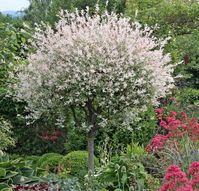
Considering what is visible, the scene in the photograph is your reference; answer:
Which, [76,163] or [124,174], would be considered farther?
[76,163]

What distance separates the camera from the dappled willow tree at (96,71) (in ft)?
20.0

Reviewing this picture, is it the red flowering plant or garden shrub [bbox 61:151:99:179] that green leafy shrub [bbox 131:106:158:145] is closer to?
garden shrub [bbox 61:151:99:179]

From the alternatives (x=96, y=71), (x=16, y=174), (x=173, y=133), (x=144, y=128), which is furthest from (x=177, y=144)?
(x=144, y=128)

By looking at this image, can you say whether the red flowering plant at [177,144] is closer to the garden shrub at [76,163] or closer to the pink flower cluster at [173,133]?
the pink flower cluster at [173,133]

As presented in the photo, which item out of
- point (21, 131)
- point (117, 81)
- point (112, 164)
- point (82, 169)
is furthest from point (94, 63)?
point (21, 131)

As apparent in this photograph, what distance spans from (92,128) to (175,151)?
48.2 inches

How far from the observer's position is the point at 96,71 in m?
6.13

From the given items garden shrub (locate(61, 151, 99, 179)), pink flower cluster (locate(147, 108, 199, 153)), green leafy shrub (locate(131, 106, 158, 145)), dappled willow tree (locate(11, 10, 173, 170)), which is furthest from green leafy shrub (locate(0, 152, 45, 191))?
green leafy shrub (locate(131, 106, 158, 145))

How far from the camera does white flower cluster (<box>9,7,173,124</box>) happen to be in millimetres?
6086

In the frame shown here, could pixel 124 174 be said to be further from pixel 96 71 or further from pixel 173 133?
pixel 96 71

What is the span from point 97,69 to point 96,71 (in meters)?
0.03

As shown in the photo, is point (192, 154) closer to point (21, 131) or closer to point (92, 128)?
point (92, 128)

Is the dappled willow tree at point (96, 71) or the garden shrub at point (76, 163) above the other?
the dappled willow tree at point (96, 71)

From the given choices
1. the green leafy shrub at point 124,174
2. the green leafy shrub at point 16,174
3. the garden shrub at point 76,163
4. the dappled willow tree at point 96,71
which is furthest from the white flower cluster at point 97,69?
the garden shrub at point 76,163
